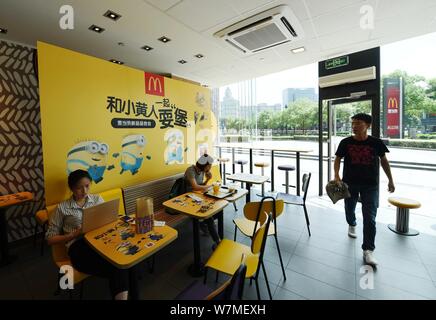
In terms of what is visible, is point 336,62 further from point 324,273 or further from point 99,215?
point 99,215

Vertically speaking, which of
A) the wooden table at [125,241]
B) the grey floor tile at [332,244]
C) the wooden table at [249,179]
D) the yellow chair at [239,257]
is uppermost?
the wooden table at [249,179]

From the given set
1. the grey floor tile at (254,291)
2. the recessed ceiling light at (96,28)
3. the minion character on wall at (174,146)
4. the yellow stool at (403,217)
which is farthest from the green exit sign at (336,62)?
the grey floor tile at (254,291)

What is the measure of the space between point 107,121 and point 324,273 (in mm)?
3430

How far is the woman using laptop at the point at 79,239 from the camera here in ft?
5.59

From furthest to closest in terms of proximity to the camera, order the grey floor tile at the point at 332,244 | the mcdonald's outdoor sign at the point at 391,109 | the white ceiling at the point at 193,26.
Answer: the mcdonald's outdoor sign at the point at 391,109 → the grey floor tile at the point at 332,244 → the white ceiling at the point at 193,26

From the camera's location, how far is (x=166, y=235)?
1737mm

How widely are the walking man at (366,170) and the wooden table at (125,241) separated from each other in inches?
93.0

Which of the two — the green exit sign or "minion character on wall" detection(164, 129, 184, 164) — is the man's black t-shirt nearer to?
the green exit sign

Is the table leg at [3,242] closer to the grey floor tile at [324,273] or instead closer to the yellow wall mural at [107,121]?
the yellow wall mural at [107,121]

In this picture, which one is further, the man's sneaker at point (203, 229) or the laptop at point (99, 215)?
the man's sneaker at point (203, 229)

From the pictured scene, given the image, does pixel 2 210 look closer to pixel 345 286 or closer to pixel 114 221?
pixel 114 221

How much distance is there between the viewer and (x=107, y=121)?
9.75 ft

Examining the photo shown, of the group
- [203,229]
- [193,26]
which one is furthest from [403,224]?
[193,26]

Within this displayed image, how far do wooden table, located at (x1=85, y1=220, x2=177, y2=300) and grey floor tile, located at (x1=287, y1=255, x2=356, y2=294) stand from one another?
166 centimetres
